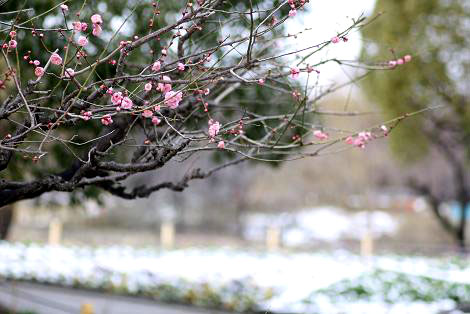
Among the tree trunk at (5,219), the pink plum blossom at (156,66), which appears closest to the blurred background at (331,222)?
the tree trunk at (5,219)

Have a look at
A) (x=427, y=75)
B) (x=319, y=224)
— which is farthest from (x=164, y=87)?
(x=319, y=224)

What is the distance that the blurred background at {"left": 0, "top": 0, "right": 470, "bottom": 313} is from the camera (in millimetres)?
9922

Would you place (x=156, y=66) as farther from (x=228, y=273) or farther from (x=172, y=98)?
(x=228, y=273)

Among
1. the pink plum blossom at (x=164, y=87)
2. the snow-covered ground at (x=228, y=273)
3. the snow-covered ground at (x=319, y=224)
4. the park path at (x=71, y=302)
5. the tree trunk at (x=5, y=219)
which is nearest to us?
the pink plum blossom at (x=164, y=87)

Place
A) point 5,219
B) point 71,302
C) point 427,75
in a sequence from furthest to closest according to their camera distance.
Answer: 1. point 427,75
2. point 71,302
3. point 5,219

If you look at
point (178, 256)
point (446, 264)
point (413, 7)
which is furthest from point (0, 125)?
point (413, 7)

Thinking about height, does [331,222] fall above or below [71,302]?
above

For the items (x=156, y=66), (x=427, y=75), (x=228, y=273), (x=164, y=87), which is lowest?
(x=228, y=273)

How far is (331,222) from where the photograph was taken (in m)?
28.4

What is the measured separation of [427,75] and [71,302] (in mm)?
11273

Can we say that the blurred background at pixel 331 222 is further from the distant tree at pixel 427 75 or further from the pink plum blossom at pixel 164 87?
the pink plum blossom at pixel 164 87

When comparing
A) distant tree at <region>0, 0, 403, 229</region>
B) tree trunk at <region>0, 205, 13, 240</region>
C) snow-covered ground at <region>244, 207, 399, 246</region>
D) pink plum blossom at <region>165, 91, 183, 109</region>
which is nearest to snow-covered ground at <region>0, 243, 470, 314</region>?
tree trunk at <region>0, 205, 13, 240</region>

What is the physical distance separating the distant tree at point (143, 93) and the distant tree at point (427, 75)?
36.2 ft

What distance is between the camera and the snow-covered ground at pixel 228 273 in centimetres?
899
